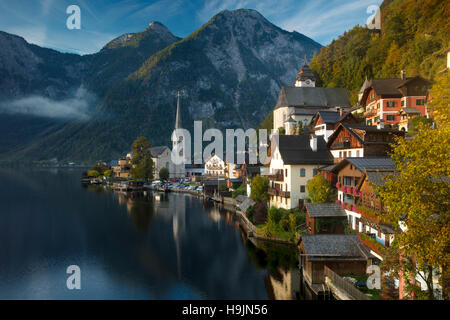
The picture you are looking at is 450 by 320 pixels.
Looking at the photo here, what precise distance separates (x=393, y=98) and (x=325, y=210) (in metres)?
32.1

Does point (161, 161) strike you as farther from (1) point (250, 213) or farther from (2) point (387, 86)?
(2) point (387, 86)

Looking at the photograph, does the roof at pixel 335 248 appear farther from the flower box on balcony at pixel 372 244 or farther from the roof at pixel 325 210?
the roof at pixel 325 210

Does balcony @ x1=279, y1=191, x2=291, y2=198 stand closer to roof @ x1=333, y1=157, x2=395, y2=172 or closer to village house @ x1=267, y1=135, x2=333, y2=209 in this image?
village house @ x1=267, y1=135, x2=333, y2=209

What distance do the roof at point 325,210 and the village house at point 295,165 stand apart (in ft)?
28.3

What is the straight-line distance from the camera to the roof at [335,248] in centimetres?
2645

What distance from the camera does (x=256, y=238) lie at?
43812mm

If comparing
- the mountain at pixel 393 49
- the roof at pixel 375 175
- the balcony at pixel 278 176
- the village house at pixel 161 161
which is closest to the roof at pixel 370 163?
the roof at pixel 375 175

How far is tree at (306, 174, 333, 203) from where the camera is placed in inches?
1565

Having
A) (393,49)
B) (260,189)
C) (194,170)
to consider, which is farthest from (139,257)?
(194,170)

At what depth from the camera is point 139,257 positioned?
39.1 meters

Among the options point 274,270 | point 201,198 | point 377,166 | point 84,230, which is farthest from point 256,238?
point 201,198
